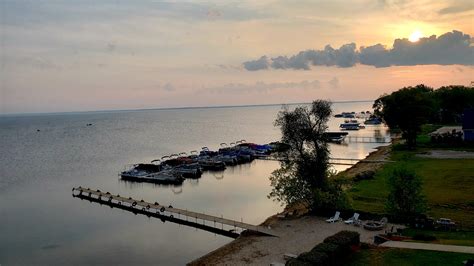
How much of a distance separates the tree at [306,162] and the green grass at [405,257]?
11475 mm

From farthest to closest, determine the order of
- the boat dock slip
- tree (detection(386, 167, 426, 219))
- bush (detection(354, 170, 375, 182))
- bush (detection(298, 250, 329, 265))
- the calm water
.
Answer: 1. bush (detection(354, 170, 375, 182))
2. the boat dock slip
3. the calm water
4. tree (detection(386, 167, 426, 219))
5. bush (detection(298, 250, 329, 265))

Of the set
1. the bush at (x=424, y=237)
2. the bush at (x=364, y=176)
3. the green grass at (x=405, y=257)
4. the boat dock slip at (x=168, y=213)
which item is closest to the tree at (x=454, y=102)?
the bush at (x=364, y=176)

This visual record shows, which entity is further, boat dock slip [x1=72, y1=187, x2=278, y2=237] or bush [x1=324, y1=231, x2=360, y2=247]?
boat dock slip [x1=72, y1=187, x2=278, y2=237]

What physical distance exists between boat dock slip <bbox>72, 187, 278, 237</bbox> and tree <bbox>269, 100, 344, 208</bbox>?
201 inches

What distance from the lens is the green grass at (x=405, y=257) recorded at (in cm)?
2273

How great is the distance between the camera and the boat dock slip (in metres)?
36.3

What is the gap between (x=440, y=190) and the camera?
44.2 meters

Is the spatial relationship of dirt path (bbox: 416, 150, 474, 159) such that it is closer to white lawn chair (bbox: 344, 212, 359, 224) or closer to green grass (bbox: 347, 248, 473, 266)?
white lawn chair (bbox: 344, 212, 359, 224)

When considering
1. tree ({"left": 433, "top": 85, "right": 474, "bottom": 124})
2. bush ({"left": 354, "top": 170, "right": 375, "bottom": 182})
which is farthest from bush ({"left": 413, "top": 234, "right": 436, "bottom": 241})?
tree ({"left": 433, "top": 85, "right": 474, "bottom": 124})

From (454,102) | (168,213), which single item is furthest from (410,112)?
(168,213)

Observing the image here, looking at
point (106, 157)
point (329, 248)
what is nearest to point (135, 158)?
point (106, 157)

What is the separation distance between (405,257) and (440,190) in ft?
78.3

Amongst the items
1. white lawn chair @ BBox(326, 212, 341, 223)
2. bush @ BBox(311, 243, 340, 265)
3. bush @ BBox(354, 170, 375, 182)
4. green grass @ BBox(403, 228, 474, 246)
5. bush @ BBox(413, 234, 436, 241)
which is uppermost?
bush @ BBox(311, 243, 340, 265)

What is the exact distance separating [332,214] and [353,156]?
175 feet
